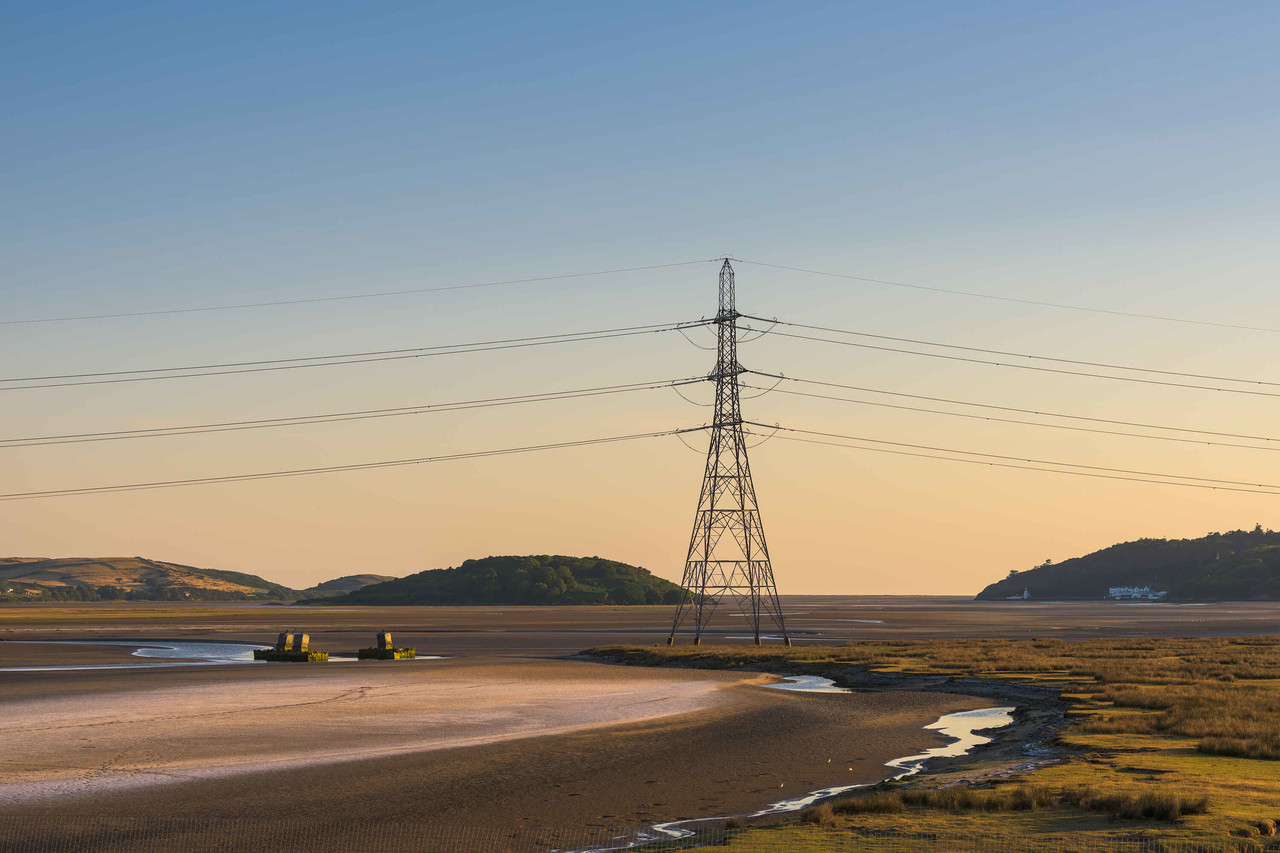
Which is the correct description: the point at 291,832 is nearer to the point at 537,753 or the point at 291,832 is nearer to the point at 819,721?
the point at 537,753

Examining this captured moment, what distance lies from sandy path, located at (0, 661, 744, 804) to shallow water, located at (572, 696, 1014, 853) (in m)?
9.47

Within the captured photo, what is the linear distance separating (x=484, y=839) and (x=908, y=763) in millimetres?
12791

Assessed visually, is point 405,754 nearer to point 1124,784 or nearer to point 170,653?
point 1124,784

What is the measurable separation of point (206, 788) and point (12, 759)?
6651mm

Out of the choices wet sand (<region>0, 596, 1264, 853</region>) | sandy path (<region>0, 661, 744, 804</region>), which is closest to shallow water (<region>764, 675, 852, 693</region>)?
wet sand (<region>0, 596, 1264, 853</region>)

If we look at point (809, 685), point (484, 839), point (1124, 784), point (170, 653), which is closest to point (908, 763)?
point (1124, 784)

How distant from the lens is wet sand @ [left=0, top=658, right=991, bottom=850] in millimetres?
19828

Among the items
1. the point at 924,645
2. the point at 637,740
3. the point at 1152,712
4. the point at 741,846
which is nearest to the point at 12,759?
the point at 637,740

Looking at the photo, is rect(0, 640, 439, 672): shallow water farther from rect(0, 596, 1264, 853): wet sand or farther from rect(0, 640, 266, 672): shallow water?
rect(0, 596, 1264, 853): wet sand

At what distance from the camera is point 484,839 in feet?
59.3

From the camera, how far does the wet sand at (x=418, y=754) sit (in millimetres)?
19828

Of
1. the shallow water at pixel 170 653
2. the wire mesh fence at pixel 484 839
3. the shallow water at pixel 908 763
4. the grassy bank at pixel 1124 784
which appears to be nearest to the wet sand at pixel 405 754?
the wire mesh fence at pixel 484 839

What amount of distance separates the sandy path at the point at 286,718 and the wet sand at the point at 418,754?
0.38 feet

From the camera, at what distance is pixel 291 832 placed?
18.4 meters
